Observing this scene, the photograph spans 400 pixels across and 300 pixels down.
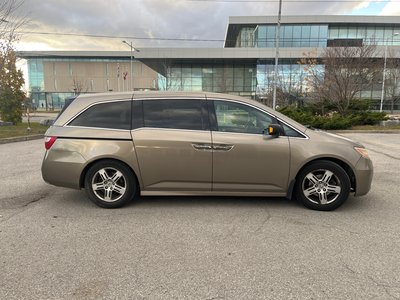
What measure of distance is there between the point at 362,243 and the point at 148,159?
301cm

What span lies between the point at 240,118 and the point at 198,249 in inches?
83.9

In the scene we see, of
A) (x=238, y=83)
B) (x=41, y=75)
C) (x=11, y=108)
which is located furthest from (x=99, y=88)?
(x=11, y=108)

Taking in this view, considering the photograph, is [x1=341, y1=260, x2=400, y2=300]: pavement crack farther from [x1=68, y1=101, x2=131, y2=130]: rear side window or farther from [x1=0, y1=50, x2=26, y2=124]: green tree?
[x1=0, y1=50, x2=26, y2=124]: green tree

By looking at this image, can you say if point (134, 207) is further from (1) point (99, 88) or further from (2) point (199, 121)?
(1) point (99, 88)

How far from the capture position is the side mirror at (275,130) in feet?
14.3

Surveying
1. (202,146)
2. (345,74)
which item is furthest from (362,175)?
(345,74)

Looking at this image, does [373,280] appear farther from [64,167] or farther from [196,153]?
[64,167]

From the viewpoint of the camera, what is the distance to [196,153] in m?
4.41

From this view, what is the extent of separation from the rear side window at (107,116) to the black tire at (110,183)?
1.98ft

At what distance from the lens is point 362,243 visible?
11.4ft

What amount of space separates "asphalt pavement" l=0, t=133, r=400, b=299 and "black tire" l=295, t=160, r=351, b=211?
0.17 meters

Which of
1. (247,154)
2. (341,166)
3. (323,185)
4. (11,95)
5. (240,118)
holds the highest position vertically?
(11,95)

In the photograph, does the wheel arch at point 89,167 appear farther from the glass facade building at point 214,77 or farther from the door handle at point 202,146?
the glass facade building at point 214,77

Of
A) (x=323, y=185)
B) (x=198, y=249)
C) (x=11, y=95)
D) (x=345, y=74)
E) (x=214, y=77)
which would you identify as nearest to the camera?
(x=198, y=249)
